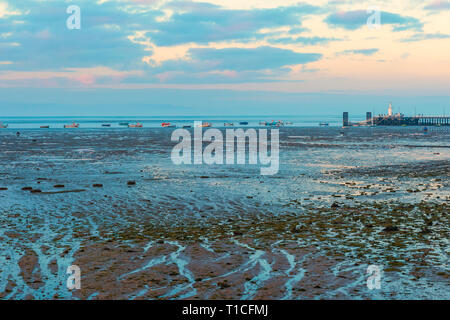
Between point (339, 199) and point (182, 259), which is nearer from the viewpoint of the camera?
point (182, 259)

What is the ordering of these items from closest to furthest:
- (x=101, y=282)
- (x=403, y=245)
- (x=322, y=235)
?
1. (x=101, y=282)
2. (x=403, y=245)
3. (x=322, y=235)

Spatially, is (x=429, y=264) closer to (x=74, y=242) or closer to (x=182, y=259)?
(x=182, y=259)

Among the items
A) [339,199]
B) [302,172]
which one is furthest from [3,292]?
[302,172]

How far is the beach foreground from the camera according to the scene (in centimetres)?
1041

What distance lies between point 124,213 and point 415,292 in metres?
12.0

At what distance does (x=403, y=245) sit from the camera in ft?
44.0

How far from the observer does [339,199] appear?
21.5m

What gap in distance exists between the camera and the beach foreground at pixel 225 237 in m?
10.4

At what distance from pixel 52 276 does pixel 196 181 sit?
17.8 metres

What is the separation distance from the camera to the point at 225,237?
14.7 meters
